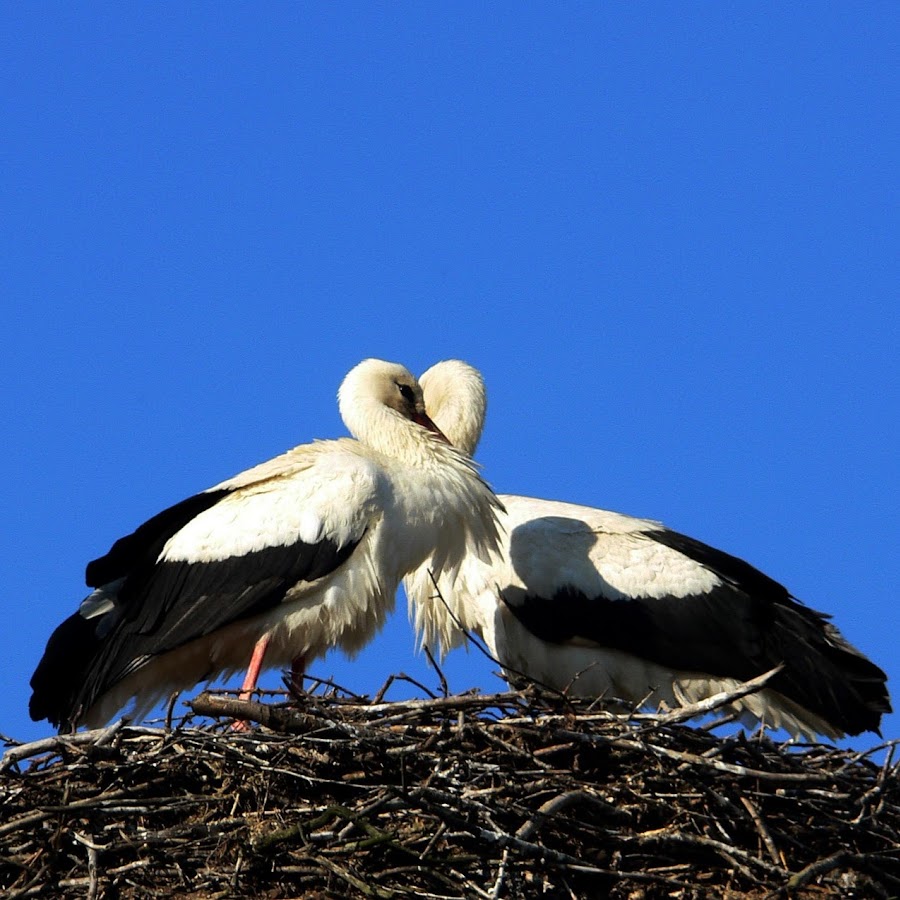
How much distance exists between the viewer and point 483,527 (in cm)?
827

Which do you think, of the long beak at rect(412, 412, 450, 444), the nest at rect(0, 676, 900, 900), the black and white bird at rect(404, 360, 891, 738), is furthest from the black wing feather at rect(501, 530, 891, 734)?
the nest at rect(0, 676, 900, 900)

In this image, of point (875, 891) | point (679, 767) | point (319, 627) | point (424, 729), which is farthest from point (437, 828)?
point (319, 627)

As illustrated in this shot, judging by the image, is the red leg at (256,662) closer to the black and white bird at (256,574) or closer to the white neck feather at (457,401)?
the black and white bird at (256,574)

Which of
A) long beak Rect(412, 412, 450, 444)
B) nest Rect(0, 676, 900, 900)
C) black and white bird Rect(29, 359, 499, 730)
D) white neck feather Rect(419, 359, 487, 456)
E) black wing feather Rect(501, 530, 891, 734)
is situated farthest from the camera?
white neck feather Rect(419, 359, 487, 456)

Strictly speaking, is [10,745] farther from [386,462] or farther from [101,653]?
[386,462]

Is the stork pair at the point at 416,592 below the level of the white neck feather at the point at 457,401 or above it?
below

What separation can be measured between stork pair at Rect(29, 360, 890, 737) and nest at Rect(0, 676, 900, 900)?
1.05m

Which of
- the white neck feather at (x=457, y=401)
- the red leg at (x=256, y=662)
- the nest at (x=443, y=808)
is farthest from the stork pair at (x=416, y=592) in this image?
the nest at (x=443, y=808)

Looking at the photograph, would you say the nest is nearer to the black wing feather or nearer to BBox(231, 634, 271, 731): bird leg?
BBox(231, 634, 271, 731): bird leg

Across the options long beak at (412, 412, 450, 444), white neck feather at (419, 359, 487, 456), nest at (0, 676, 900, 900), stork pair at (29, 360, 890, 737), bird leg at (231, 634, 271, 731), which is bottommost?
nest at (0, 676, 900, 900)

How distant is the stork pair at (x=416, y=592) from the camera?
25.8ft

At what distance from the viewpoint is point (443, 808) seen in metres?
6.01

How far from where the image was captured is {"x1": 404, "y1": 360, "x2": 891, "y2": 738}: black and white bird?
8.56m

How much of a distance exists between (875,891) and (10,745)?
2812mm
